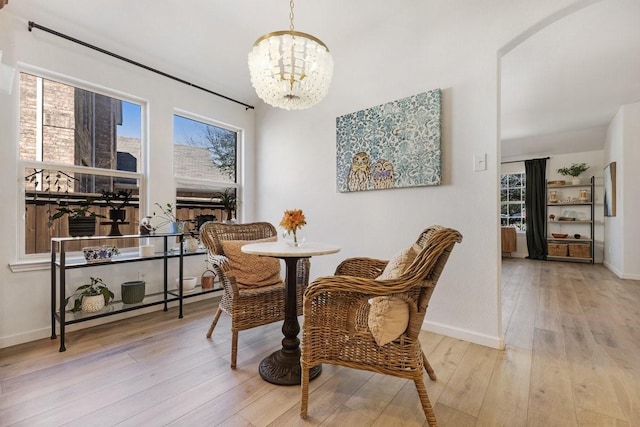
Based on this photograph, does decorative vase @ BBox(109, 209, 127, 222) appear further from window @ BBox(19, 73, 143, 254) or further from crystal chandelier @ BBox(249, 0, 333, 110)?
crystal chandelier @ BBox(249, 0, 333, 110)

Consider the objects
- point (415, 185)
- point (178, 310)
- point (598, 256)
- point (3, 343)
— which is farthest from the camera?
point (598, 256)

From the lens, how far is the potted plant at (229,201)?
3.60m

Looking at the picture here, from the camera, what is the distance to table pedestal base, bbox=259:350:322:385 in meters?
1.69

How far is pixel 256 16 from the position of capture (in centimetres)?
267

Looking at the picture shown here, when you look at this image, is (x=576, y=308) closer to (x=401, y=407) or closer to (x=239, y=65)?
(x=401, y=407)

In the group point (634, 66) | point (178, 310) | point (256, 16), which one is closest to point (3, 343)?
point (178, 310)

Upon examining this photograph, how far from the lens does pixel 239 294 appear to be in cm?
190

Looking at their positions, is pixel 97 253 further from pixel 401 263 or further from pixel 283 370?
pixel 401 263

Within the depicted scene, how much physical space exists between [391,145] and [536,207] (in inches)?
221

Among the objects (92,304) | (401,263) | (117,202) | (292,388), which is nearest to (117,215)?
(117,202)

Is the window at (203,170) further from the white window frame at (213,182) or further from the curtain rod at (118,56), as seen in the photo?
the curtain rod at (118,56)

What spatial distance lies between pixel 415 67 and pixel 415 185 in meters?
1.03

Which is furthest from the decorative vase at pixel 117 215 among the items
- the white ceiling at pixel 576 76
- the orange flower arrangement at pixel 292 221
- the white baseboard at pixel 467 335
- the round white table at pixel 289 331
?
the white ceiling at pixel 576 76

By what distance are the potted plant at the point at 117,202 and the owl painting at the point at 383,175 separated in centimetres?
235
